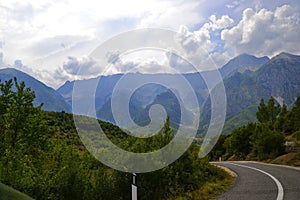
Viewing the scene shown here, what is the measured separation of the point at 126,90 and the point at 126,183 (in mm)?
5001

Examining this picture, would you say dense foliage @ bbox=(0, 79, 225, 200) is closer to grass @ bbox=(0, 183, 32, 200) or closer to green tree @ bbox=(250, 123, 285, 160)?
grass @ bbox=(0, 183, 32, 200)

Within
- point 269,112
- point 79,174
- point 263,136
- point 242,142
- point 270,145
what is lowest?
point 242,142

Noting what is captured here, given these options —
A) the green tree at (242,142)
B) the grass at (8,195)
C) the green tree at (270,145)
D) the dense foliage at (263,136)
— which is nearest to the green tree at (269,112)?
the dense foliage at (263,136)

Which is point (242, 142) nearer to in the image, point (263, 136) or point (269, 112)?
point (263, 136)

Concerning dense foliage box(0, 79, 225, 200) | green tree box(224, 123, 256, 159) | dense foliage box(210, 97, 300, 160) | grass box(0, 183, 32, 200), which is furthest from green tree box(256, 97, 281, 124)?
grass box(0, 183, 32, 200)

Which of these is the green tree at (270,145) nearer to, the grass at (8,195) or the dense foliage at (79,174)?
the dense foliage at (79,174)

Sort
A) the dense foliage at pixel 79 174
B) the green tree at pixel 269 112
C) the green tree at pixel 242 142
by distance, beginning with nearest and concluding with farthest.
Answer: the dense foliage at pixel 79 174, the green tree at pixel 242 142, the green tree at pixel 269 112

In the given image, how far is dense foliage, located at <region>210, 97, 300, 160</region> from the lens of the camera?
39256 millimetres

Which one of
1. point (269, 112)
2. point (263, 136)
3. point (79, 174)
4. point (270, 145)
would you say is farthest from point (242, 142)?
point (79, 174)

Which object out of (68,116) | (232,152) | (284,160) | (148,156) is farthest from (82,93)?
(68,116)

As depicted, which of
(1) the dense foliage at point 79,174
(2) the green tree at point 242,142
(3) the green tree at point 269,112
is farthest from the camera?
(3) the green tree at point 269,112

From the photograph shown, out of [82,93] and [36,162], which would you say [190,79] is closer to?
[82,93]

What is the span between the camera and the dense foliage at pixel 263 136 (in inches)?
1546

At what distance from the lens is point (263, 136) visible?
132 ft
